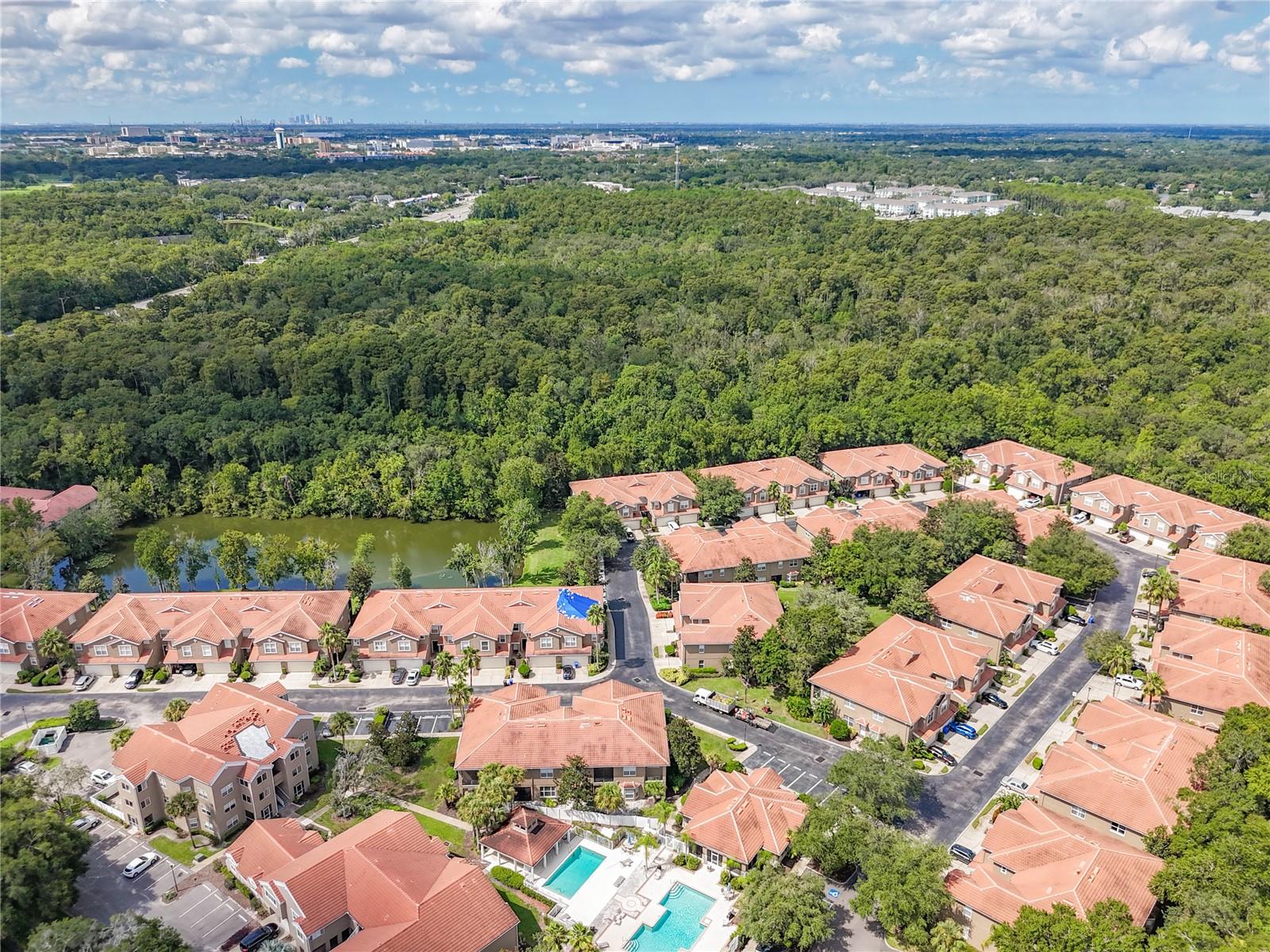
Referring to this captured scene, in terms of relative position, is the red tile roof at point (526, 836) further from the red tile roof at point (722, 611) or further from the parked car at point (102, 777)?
the parked car at point (102, 777)

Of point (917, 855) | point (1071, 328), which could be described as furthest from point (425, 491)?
point (1071, 328)

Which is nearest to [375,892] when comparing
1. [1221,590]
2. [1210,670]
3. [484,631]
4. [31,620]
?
[484,631]

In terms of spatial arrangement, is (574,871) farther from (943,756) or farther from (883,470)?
(883,470)

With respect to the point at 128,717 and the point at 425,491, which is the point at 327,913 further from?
the point at 425,491

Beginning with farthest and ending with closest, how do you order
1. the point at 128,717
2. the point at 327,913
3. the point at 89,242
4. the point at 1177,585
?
the point at 89,242 → the point at 1177,585 → the point at 128,717 → the point at 327,913

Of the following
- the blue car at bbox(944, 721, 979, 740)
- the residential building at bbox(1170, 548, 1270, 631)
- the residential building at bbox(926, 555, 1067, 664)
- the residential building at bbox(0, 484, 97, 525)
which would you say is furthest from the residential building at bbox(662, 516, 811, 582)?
the residential building at bbox(0, 484, 97, 525)

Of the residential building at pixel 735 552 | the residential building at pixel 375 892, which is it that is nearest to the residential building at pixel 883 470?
the residential building at pixel 735 552
